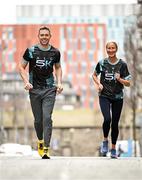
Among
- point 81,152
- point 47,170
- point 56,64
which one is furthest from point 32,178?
point 81,152

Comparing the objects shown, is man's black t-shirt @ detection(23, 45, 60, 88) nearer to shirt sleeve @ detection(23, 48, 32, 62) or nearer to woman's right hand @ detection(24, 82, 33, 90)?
shirt sleeve @ detection(23, 48, 32, 62)

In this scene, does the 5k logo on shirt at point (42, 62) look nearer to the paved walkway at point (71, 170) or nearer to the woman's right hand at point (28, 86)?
the woman's right hand at point (28, 86)

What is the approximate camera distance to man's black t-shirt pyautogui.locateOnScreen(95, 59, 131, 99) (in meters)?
11.5

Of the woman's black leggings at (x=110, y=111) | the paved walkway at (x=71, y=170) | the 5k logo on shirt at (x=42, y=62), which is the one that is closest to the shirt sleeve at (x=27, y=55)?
the 5k logo on shirt at (x=42, y=62)

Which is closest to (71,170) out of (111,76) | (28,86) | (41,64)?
(28,86)

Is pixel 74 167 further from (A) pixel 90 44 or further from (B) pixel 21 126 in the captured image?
(A) pixel 90 44

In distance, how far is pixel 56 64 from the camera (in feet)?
37.3

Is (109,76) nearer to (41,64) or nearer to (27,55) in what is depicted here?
(41,64)

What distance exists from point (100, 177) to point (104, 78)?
2830 mm

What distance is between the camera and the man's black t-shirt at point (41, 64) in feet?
36.7

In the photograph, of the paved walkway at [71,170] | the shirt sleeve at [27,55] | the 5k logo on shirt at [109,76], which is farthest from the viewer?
the 5k logo on shirt at [109,76]

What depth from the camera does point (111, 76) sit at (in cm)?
1147

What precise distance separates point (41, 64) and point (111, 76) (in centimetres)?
108

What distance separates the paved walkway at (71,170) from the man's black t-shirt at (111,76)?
2.20m
